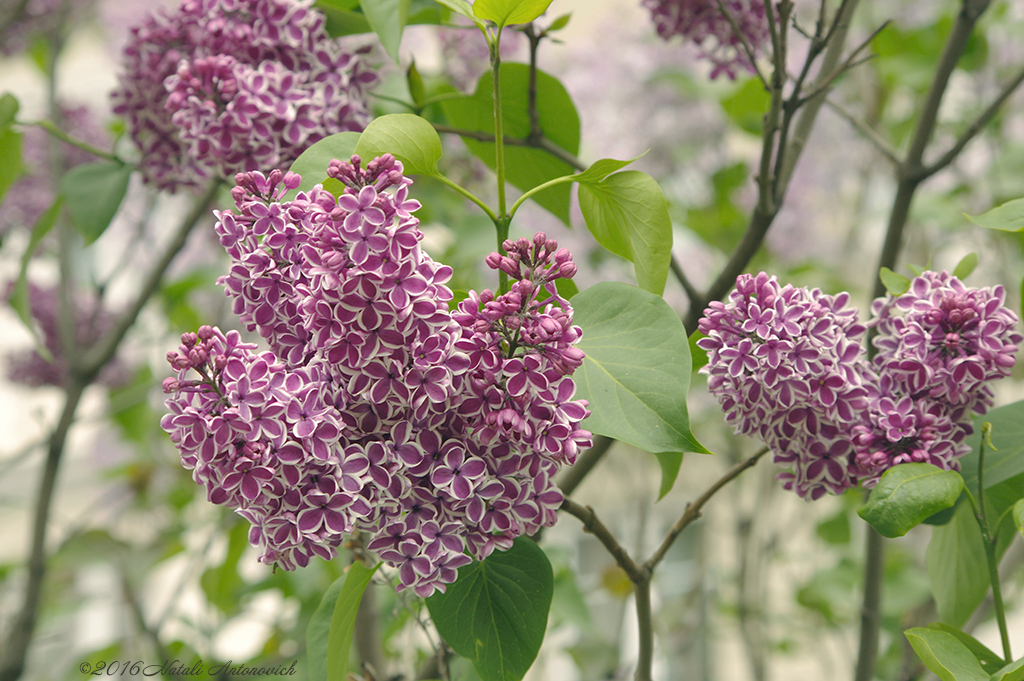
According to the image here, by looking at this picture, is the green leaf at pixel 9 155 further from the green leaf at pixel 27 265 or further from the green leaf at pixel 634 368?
the green leaf at pixel 634 368

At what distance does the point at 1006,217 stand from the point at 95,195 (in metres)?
0.56

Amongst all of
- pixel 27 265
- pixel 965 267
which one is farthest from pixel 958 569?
pixel 27 265

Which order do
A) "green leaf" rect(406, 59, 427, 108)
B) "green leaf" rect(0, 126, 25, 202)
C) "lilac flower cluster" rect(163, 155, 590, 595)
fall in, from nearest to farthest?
1. "lilac flower cluster" rect(163, 155, 590, 595)
2. "green leaf" rect(406, 59, 427, 108)
3. "green leaf" rect(0, 126, 25, 202)

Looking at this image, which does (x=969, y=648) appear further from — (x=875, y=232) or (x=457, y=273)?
(x=875, y=232)

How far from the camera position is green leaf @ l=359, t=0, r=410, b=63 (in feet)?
1.30

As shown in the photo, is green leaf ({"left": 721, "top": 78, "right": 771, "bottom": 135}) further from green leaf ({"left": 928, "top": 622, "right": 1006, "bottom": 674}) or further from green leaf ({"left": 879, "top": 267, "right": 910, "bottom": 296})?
green leaf ({"left": 928, "top": 622, "right": 1006, "bottom": 674})

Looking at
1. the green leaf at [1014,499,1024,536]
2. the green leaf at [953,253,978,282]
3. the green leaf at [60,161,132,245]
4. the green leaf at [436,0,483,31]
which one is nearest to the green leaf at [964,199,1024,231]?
the green leaf at [953,253,978,282]

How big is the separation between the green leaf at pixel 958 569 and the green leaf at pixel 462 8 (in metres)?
0.33

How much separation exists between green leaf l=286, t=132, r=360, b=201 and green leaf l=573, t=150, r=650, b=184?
0.34 feet

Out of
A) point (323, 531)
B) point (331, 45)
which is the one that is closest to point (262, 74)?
point (331, 45)

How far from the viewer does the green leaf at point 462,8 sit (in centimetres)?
35

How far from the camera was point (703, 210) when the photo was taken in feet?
4.13

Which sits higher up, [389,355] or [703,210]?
[703,210]

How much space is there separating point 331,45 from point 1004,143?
1.11 m
